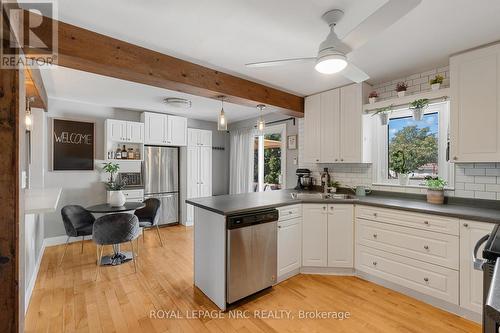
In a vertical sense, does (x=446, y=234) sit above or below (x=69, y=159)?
below

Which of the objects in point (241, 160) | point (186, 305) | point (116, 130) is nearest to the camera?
point (186, 305)

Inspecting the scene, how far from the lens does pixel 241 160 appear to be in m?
5.46

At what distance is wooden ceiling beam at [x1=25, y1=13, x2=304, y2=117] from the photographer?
5.87 feet

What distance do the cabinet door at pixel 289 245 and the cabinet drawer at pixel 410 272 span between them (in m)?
0.71

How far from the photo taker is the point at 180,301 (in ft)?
7.50

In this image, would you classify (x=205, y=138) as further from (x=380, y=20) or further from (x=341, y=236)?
(x=380, y=20)

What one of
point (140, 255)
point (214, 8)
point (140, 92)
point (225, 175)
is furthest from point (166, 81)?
point (225, 175)

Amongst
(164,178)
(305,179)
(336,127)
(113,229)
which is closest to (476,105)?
(336,127)

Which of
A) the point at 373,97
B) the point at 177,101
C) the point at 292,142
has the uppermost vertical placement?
the point at 177,101

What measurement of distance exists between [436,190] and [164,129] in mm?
4479

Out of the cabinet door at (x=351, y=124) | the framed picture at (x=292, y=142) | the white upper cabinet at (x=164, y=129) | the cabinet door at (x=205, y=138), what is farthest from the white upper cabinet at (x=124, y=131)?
the cabinet door at (x=351, y=124)

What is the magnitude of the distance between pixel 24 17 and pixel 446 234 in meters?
3.76

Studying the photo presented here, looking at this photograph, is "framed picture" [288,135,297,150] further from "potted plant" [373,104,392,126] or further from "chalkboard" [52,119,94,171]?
"chalkboard" [52,119,94,171]

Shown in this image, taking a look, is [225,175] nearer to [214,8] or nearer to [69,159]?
[69,159]
